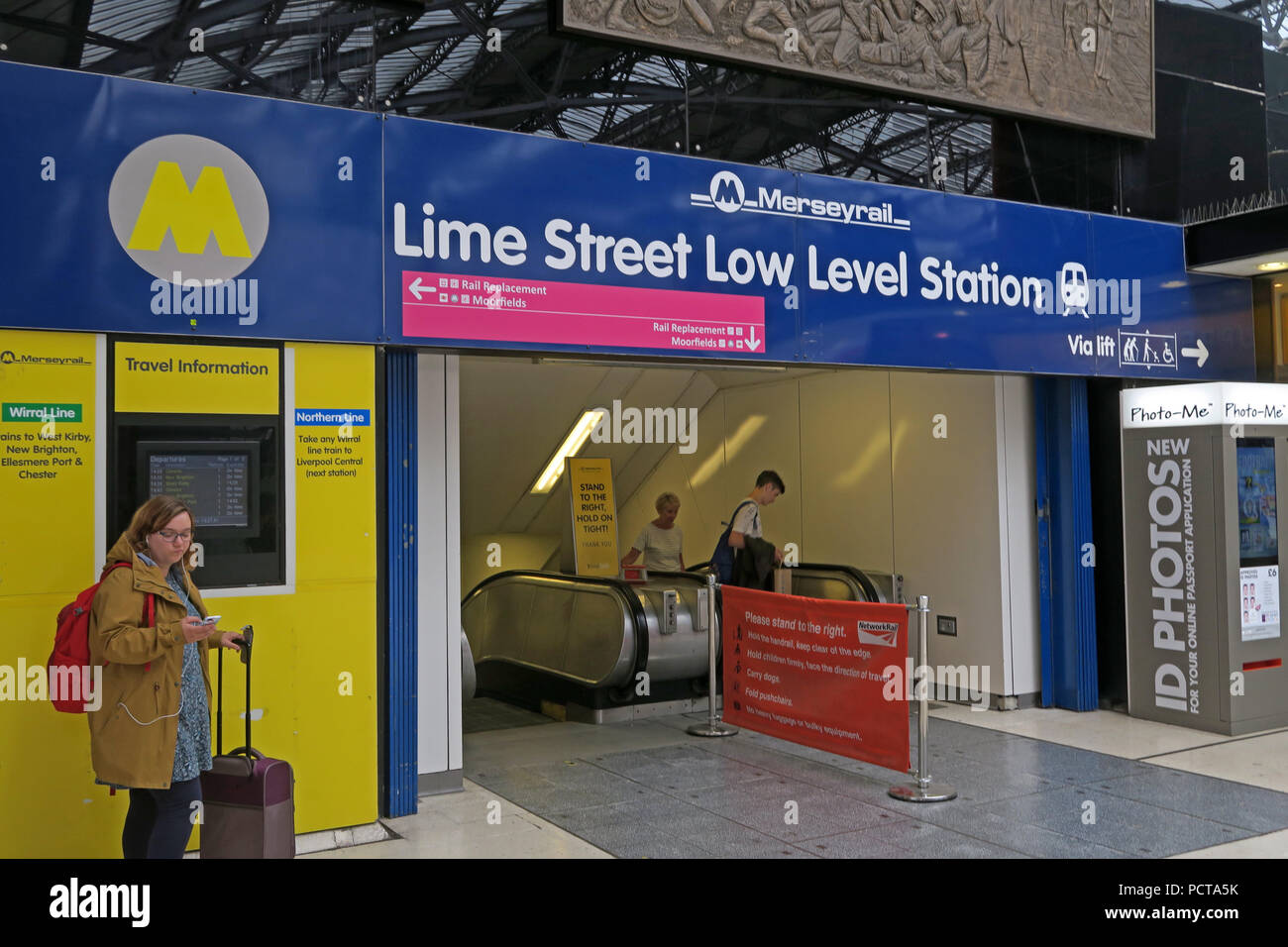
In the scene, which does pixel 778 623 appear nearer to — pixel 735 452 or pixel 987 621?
pixel 987 621

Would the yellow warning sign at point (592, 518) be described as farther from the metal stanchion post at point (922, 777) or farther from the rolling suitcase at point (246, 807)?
the rolling suitcase at point (246, 807)

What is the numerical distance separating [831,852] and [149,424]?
3.61 m

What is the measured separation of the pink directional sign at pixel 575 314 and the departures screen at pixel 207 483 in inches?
42.5

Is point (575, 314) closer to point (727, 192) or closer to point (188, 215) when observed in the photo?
point (727, 192)

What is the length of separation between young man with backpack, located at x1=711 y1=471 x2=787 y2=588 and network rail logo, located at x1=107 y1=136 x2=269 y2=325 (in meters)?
4.40

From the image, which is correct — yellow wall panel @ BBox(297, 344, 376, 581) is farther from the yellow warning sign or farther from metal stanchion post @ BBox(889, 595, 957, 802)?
the yellow warning sign

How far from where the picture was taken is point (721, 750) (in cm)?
705

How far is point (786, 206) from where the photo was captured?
22.3 ft

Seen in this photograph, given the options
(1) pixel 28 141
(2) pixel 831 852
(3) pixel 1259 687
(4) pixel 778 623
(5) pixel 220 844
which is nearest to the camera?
(5) pixel 220 844

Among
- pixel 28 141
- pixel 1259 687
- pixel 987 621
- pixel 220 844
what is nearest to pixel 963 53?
pixel 987 621

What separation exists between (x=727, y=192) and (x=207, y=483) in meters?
3.42

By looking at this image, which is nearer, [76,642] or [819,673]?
[76,642]

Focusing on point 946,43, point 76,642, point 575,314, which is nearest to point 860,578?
A: point 575,314

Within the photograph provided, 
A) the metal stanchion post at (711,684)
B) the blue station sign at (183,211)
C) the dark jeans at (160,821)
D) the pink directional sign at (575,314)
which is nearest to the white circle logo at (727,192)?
the pink directional sign at (575,314)
